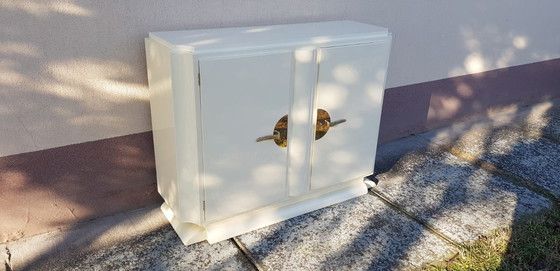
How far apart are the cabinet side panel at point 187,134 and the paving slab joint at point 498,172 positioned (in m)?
2.24

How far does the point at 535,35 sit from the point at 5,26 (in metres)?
4.42

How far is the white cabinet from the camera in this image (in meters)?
2.25

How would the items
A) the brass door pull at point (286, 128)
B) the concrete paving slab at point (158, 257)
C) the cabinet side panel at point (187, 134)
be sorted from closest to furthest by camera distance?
the cabinet side panel at point (187, 134) < the concrete paving slab at point (158, 257) < the brass door pull at point (286, 128)

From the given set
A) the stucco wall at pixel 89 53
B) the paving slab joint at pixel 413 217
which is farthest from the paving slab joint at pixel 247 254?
the paving slab joint at pixel 413 217

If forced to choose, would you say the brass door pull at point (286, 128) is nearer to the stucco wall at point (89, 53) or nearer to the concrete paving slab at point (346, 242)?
the concrete paving slab at point (346, 242)

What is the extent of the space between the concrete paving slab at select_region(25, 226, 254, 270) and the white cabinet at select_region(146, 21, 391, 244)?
0.07 meters

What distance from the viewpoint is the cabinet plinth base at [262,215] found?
260cm

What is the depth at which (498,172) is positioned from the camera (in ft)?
11.5

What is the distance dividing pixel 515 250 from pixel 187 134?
6.16ft

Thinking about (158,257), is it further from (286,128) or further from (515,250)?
(515,250)

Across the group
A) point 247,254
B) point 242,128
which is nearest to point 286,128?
point 242,128

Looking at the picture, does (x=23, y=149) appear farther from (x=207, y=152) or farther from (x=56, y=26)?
(x=207, y=152)

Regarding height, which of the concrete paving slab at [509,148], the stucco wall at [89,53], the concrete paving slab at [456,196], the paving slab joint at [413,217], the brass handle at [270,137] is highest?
the stucco wall at [89,53]

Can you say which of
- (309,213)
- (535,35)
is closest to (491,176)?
(309,213)
